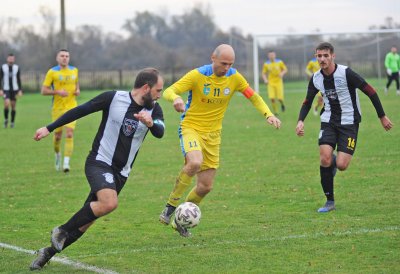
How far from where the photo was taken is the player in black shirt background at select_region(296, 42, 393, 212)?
31.3ft

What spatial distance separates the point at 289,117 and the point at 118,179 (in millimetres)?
17752

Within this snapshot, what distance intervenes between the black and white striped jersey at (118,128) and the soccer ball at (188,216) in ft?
3.62

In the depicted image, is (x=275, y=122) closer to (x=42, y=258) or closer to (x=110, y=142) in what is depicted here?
(x=110, y=142)

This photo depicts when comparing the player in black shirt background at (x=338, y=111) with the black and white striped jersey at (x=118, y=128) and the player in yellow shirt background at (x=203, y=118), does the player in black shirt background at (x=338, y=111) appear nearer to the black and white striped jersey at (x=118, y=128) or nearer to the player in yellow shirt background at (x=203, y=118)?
the player in yellow shirt background at (x=203, y=118)

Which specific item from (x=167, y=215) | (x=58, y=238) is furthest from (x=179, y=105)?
(x=58, y=238)

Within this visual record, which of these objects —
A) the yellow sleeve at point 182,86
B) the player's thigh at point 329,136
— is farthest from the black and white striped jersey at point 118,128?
the player's thigh at point 329,136

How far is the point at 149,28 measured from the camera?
9400 cm

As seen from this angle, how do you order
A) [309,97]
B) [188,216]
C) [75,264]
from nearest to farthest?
[75,264] → [188,216] → [309,97]

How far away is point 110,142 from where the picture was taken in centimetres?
726

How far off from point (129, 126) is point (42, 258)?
142 centimetres

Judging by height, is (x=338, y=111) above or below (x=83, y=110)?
below

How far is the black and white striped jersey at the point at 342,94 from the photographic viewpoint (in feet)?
31.3

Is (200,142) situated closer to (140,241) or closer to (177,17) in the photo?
(140,241)

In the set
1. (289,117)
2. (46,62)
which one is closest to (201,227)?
(289,117)
